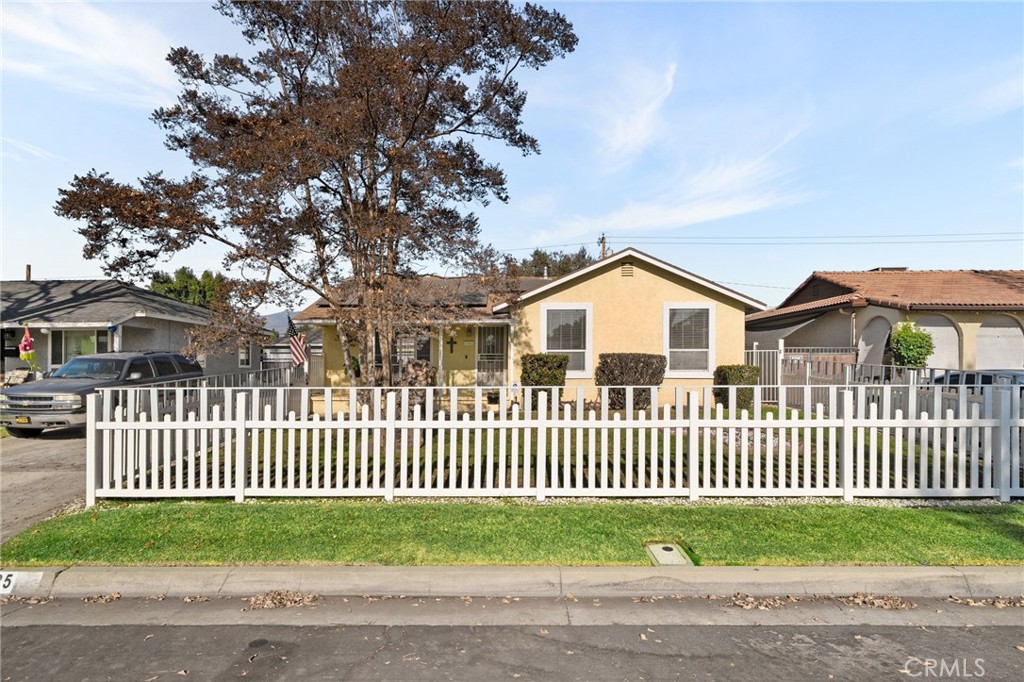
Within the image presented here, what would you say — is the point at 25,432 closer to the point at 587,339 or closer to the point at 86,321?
the point at 86,321

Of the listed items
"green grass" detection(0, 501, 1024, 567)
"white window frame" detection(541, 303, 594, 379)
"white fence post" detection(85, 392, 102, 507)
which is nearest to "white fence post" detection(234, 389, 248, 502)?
"green grass" detection(0, 501, 1024, 567)

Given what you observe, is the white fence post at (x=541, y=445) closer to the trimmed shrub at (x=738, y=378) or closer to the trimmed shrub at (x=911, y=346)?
the trimmed shrub at (x=738, y=378)

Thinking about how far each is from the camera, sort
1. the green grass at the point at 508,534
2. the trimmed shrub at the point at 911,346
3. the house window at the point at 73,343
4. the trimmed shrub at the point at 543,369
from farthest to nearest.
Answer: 1. the house window at the point at 73,343
2. the trimmed shrub at the point at 911,346
3. the trimmed shrub at the point at 543,369
4. the green grass at the point at 508,534

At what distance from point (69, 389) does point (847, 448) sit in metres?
13.5

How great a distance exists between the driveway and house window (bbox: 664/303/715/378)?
1361 centimetres

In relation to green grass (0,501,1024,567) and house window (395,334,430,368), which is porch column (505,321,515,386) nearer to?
house window (395,334,430,368)

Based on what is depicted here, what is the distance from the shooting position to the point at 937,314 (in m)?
18.6

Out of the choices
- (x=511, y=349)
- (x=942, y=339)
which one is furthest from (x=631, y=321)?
(x=942, y=339)

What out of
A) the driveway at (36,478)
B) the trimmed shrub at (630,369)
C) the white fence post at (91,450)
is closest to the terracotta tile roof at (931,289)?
the trimmed shrub at (630,369)

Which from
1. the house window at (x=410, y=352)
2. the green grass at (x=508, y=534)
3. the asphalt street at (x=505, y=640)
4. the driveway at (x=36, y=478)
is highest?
the house window at (x=410, y=352)

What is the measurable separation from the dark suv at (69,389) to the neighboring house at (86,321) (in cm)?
560

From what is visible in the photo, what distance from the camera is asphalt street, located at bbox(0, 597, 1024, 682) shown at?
146 inches

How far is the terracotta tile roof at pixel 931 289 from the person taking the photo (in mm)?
18250

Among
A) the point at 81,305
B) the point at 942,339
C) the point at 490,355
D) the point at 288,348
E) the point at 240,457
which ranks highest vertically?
the point at 81,305
